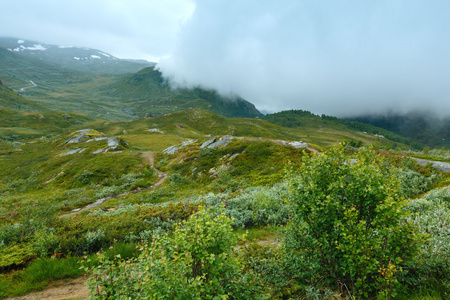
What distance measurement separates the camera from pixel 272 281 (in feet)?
20.4

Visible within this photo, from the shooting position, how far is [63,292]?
Result: 7758 mm

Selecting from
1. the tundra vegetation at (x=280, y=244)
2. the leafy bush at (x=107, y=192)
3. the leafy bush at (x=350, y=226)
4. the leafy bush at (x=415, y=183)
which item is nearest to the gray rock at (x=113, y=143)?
the leafy bush at (x=107, y=192)

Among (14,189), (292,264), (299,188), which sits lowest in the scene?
(14,189)

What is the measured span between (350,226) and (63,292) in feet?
34.3

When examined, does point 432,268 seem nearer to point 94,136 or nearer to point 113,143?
point 113,143

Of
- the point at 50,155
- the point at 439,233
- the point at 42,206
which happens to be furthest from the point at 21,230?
the point at 50,155

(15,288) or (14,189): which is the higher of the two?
(15,288)

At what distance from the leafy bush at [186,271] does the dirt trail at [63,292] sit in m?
4.21

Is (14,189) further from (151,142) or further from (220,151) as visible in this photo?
(151,142)

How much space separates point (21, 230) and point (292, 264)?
47.0 feet

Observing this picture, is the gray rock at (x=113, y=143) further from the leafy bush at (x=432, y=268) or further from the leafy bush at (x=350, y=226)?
the leafy bush at (x=432, y=268)

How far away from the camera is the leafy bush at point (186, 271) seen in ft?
12.9

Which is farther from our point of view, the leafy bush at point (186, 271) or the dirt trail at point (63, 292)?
the dirt trail at point (63, 292)

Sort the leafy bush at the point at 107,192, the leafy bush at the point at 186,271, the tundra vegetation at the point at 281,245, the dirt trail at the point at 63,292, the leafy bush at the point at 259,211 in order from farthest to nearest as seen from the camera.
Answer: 1. the leafy bush at the point at 107,192
2. the leafy bush at the point at 259,211
3. the dirt trail at the point at 63,292
4. the tundra vegetation at the point at 281,245
5. the leafy bush at the point at 186,271
